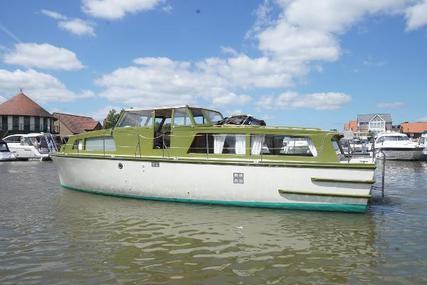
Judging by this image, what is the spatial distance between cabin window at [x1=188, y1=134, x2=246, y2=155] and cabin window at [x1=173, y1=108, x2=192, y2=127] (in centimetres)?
86

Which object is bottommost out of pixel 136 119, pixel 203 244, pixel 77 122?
pixel 203 244

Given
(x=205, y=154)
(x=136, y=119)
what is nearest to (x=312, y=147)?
(x=205, y=154)

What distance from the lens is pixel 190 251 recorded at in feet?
27.3

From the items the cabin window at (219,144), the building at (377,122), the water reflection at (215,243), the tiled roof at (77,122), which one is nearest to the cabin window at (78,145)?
the water reflection at (215,243)

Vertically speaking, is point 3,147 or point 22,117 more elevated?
point 22,117

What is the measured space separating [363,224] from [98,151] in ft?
29.6

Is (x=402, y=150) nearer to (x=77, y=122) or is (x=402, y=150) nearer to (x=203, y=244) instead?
(x=203, y=244)

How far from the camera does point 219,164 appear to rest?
12.6 metres

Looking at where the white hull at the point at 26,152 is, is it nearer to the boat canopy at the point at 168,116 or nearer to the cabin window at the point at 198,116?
the boat canopy at the point at 168,116

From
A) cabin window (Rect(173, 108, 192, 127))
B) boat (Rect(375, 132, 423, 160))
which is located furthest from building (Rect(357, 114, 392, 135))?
cabin window (Rect(173, 108, 192, 127))

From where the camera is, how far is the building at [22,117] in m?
61.1

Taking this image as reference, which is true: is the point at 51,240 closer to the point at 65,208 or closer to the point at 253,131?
the point at 65,208

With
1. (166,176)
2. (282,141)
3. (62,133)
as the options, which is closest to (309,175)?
(282,141)

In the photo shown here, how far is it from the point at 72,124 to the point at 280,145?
6396 cm
